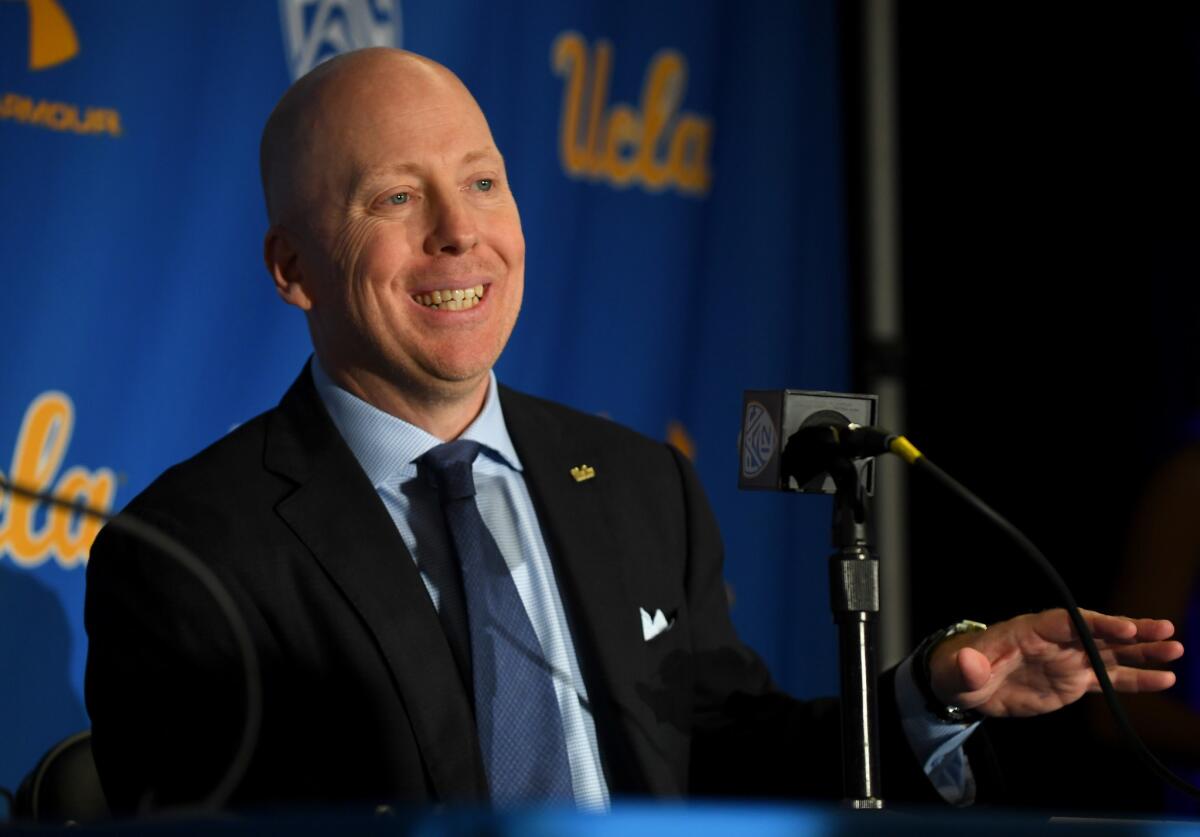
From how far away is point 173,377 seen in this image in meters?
2.70

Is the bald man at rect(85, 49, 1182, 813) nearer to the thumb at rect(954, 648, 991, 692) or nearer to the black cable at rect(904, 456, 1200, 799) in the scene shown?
the thumb at rect(954, 648, 991, 692)

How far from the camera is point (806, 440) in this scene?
5.29 ft

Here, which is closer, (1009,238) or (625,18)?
(625,18)

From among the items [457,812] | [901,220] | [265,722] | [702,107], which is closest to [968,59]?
[901,220]

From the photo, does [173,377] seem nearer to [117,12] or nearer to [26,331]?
[26,331]

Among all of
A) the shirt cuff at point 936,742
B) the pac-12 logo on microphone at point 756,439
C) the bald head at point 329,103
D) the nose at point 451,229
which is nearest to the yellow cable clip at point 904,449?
the pac-12 logo on microphone at point 756,439

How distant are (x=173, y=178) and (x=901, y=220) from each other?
6.16ft

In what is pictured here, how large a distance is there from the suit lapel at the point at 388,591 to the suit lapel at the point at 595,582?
0.66 feet

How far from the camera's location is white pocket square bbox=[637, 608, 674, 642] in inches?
86.3

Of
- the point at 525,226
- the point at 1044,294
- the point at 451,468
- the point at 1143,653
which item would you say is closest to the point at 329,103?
the point at 451,468

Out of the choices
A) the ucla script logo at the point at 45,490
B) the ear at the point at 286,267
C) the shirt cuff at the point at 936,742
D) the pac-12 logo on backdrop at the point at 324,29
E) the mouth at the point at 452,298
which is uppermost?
the pac-12 logo on backdrop at the point at 324,29

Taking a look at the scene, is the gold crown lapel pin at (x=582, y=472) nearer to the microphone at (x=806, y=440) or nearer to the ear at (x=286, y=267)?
the ear at (x=286, y=267)

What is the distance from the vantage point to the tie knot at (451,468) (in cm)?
207

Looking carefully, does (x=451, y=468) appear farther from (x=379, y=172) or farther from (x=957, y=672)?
(x=957, y=672)
